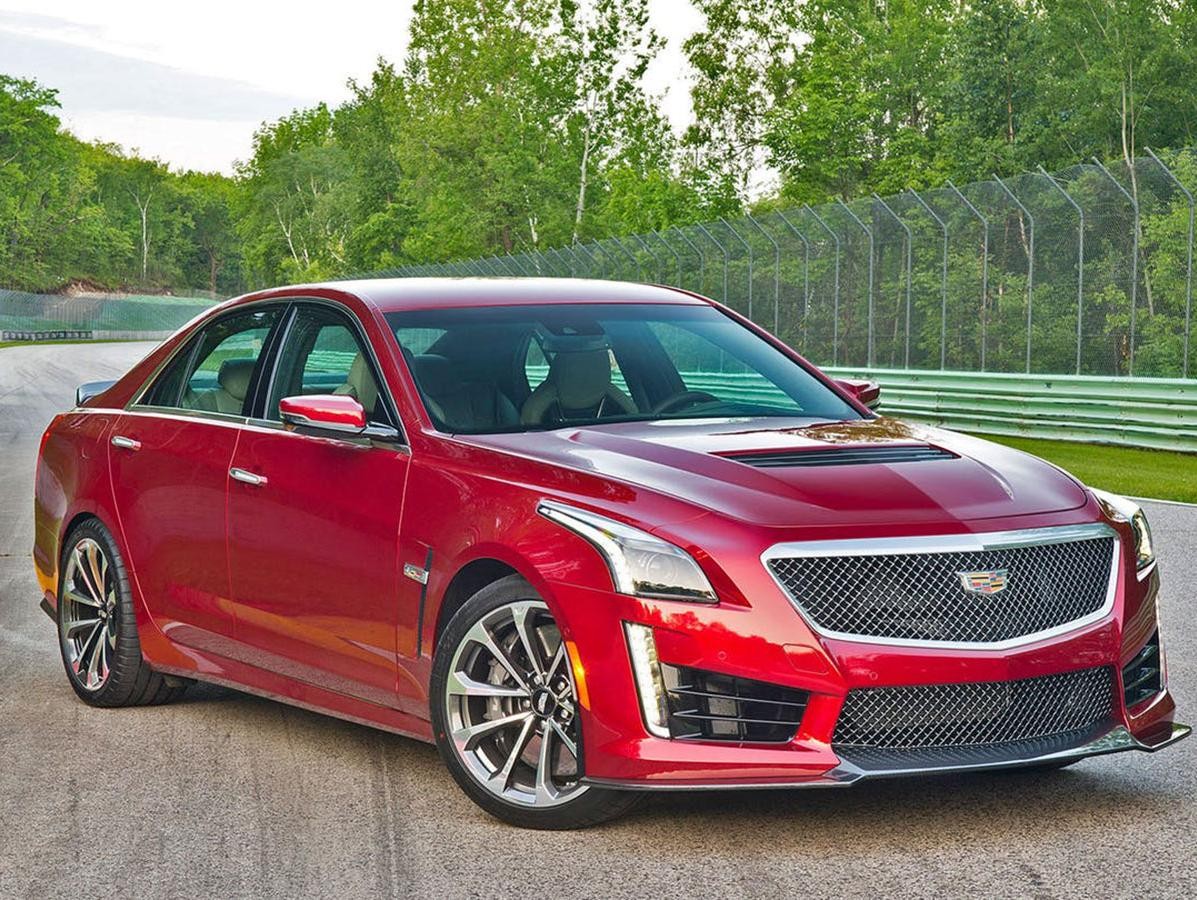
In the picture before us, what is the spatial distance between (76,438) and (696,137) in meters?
70.1

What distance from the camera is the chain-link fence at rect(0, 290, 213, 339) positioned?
115 meters

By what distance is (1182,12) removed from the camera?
63094 millimetres

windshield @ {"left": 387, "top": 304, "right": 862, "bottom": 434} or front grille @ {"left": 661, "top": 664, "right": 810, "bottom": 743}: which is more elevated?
windshield @ {"left": 387, "top": 304, "right": 862, "bottom": 434}

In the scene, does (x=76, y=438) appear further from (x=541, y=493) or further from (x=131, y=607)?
(x=541, y=493)

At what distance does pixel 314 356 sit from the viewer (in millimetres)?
6812

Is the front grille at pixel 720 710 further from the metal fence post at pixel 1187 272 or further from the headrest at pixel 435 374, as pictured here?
the metal fence post at pixel 1187 272

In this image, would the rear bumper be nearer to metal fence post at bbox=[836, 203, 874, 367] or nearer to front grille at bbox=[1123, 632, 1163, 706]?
front grille at bbox=[1123, 632, 1163, 706]

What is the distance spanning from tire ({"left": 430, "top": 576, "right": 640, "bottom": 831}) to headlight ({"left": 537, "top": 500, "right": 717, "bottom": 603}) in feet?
1.01

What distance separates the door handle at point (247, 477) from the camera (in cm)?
634

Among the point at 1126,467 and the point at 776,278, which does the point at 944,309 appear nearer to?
the point at 776,278

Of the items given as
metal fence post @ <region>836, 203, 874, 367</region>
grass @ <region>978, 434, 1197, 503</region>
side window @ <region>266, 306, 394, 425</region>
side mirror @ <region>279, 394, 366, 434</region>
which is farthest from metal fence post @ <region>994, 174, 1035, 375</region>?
side mirror @ <region>279, 394, 366, 434</region>

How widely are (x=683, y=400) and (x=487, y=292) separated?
0.81 metres

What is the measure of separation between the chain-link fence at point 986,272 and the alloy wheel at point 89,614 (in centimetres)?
1600

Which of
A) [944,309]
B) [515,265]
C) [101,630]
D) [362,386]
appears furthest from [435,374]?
[515,265]
